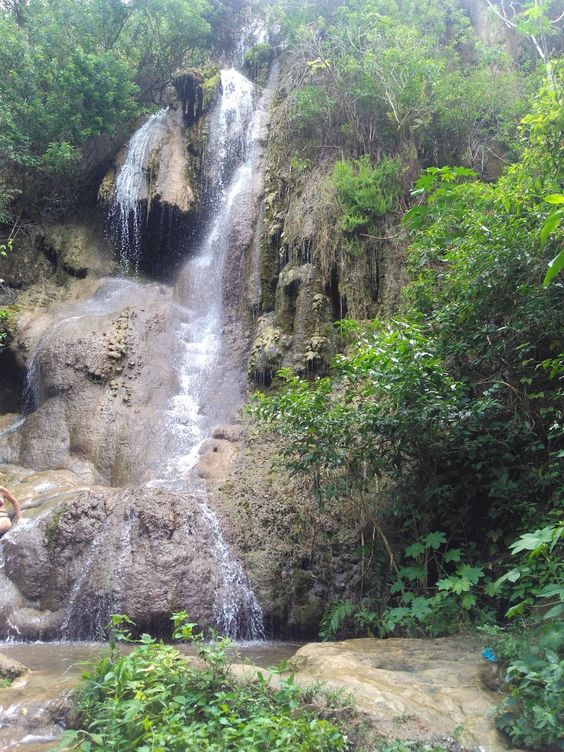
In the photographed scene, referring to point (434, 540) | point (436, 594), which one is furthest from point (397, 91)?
point (436, 594)

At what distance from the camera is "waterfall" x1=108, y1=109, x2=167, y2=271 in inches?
613

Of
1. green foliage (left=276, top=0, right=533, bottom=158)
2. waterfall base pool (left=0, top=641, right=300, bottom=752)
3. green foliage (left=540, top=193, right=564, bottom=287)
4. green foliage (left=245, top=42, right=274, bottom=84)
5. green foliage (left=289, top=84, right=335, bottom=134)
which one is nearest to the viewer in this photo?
green foliage (left=540, top=193, right=564, bottom=287)

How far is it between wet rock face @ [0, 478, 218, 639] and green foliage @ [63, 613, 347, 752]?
2997 mm

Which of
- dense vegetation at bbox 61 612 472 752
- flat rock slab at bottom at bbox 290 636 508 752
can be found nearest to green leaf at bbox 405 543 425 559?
flat rock slab at bottom at bbox 290 636 508 752

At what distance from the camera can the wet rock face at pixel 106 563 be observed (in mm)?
6680

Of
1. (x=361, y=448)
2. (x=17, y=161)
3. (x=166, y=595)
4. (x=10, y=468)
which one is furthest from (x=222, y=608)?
(x=17, y=161)

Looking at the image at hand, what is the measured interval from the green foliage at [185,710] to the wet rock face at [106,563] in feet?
9.83

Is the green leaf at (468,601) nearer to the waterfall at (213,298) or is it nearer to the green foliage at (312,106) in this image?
the waterfall at (213,298)

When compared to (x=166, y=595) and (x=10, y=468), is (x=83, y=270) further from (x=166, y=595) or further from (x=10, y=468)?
(x=166, y=595)

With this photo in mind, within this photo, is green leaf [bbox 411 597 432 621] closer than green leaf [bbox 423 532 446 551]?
Yes

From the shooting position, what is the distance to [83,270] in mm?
15375

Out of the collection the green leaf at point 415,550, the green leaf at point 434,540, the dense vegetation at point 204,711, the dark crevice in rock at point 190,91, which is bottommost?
the dense vegetation at point 204,711

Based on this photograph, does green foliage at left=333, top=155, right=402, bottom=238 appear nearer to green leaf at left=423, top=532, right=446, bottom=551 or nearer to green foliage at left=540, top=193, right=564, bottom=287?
green leaf at left=423, top=532, right=446, bottom=551

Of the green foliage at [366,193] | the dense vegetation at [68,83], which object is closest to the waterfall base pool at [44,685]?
the green foliage at [366,193]
